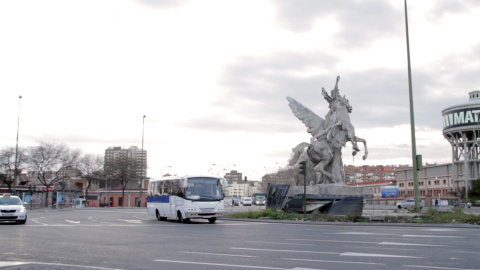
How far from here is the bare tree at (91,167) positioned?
81.6 metres

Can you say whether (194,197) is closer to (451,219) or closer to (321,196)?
(321,196)

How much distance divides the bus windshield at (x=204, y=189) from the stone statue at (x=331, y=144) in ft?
31.9

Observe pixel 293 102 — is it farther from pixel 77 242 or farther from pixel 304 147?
pixel 77 242

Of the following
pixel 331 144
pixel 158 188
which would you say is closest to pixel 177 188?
pixel 158 188

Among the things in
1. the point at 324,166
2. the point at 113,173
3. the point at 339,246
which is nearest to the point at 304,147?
the point at 324,166

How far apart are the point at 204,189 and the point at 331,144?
11750 millimetres

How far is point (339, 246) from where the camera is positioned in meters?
13.7

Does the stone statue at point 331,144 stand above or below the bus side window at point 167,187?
above

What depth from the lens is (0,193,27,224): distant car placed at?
2320 centimetres

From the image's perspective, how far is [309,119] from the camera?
36906 millimetres

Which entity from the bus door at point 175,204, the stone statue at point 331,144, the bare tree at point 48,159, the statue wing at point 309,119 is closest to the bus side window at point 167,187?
the bus door at point 175,204

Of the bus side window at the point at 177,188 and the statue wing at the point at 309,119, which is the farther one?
the statue wing at the point at 309,119

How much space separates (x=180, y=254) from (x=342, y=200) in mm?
20854

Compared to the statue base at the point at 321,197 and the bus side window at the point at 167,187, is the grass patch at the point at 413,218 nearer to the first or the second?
the statue base at the point at 321,197
